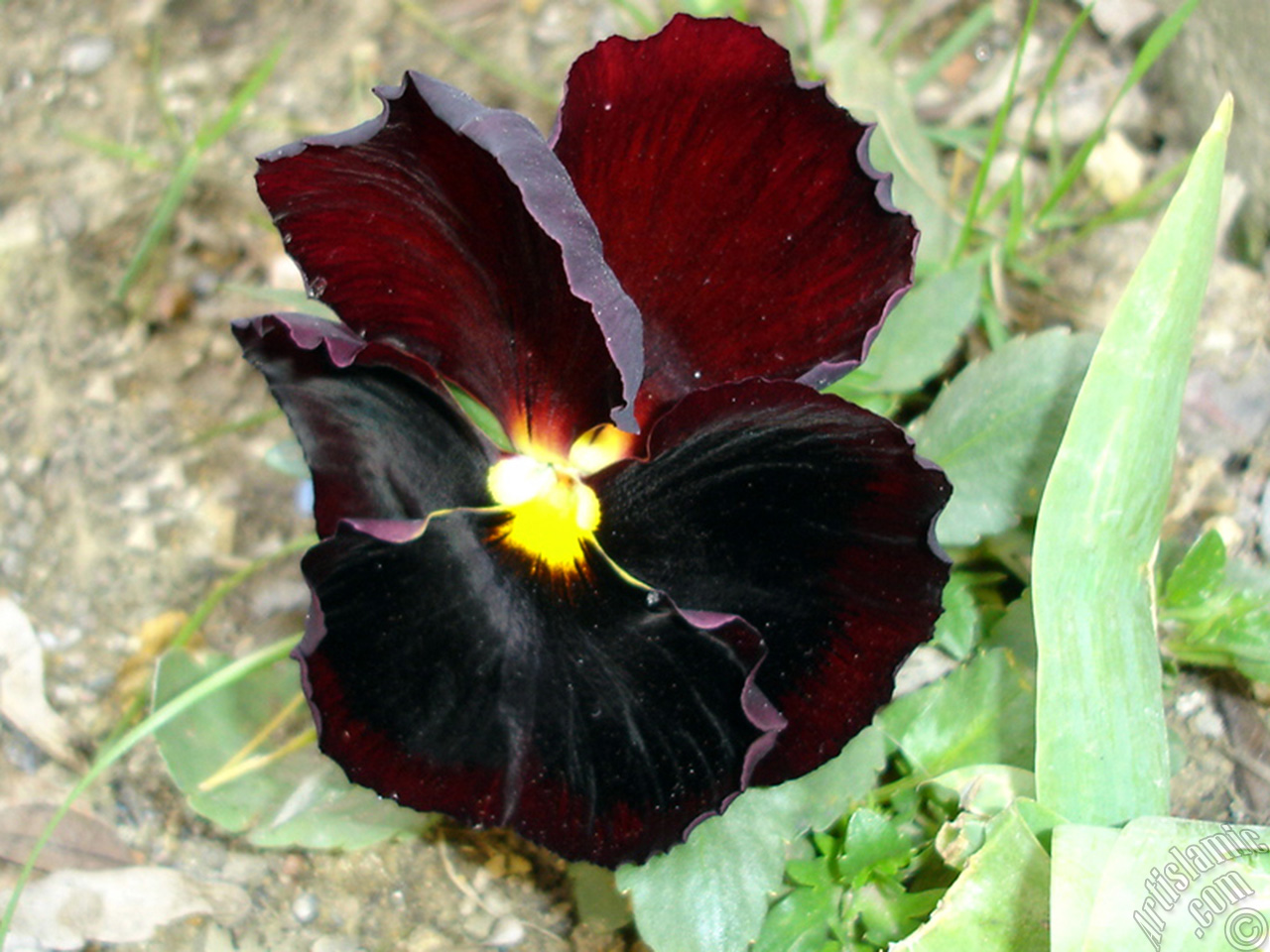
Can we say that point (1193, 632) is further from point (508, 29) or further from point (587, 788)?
point (508, 29)

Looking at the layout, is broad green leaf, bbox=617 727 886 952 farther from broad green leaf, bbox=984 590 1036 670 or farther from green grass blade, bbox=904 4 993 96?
green grass blade, bbox=904 4 993 96

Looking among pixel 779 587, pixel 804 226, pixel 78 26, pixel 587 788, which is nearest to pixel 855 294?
pixel 804 226

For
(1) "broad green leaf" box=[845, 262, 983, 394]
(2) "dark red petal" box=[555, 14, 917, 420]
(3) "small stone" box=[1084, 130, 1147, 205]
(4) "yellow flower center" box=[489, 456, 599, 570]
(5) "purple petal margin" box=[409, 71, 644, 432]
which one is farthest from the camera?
(3) "small stone" box=[1084, 130, 1147, 205]

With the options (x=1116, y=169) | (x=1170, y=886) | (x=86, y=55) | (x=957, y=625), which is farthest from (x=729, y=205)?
(x=86, y=55)

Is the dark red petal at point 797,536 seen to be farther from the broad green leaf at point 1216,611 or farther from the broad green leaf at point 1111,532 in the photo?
the broad green leaf at point 1216,611

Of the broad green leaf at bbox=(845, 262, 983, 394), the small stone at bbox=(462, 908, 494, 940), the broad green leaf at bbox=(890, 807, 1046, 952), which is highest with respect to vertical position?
the broad green leaf at bbox=(845, 262, 983, 394)

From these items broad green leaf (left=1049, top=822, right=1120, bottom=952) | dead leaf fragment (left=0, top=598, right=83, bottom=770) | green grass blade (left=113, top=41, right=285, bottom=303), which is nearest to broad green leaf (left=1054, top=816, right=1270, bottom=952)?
broad green leaf (left=1049, top=822, right=1120, bottom=952)
